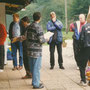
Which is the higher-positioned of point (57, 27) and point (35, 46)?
point (57, 27)

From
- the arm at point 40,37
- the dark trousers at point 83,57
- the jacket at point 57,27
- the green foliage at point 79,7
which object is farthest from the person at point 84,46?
the green foliage at point 79,7

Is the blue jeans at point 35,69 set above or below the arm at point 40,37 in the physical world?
below

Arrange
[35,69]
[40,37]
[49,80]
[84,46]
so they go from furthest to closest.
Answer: [49,80]
[84,46]
[35,69]
[40,37]

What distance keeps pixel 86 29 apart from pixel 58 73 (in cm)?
246

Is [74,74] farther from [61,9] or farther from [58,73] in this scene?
[61,9]

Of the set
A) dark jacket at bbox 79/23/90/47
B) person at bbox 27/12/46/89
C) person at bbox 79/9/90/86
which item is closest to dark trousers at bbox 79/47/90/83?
person at bbox 79/9/90/86

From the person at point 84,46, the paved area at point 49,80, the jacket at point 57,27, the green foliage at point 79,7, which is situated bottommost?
the paved area at point 49,80

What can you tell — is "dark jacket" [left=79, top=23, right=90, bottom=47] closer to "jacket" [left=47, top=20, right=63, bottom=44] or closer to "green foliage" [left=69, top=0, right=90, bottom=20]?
"jacket" [left=47, top=20, right=63, bottom=44]

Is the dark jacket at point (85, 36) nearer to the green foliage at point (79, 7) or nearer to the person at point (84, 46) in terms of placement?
the person at point (84, 46)

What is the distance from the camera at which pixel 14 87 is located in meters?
6.85

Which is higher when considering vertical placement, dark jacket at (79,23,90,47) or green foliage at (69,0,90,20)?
green foliage at (69,0,90,20)

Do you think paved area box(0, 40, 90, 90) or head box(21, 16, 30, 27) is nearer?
paved area box(0, 40, 90, 90)

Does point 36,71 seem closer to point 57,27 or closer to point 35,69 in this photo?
point 35,69

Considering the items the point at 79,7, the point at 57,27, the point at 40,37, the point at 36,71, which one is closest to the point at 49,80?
the point at 36,71
